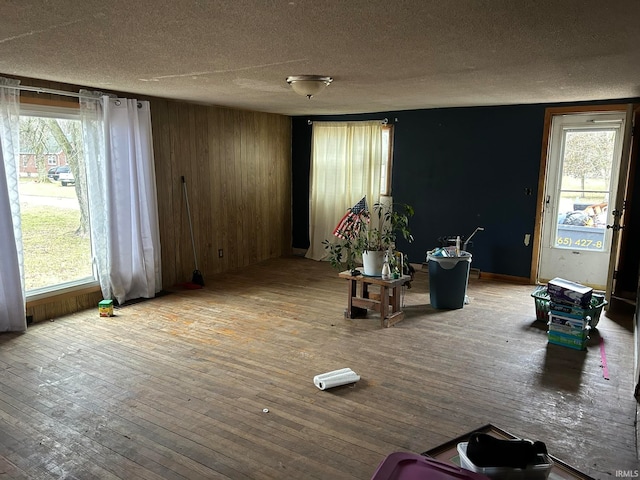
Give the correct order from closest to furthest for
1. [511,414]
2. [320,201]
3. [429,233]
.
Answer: [511,414] → [429,233] → [320,201]

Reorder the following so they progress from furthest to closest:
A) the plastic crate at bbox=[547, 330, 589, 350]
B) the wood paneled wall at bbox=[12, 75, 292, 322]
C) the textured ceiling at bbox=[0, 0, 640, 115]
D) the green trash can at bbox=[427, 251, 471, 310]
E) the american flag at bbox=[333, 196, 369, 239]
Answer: the wood paneled wall at bbox=[12, 75, 292, 322] < the green trash can at bbox=[427, 251, 471, 310] < the american flag at bbox=[333, 196, 369, 239] < the plastic crate at bbox=[547, 330, 589, 350] < the textured ceiling at bbox=[0, 0, 640, 115]

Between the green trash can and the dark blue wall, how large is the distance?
1382 millimetres

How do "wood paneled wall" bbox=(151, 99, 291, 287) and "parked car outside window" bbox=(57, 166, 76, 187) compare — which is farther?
"wood paneled wall" bbox=(151, 99, 291, 287)

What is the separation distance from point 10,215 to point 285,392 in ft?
8.74

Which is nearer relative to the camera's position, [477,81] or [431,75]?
[431,75]

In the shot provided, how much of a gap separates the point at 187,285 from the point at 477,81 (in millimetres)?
3717

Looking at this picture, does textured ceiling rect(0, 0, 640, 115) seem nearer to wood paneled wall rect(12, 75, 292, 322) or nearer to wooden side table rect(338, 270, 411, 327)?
wood paneled wall rect(12, 75, 292, 322)

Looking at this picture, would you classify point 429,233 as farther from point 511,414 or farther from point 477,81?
point 511,414

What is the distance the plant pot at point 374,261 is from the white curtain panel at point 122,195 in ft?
7.55

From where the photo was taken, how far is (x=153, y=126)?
16.6 ft

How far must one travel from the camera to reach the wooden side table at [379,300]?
4191 millimetres

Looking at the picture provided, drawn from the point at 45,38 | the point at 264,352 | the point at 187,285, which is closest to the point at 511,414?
the point at 264,352

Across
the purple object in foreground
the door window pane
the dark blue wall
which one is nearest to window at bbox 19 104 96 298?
the dark blue wall

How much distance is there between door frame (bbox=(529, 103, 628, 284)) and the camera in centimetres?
505
